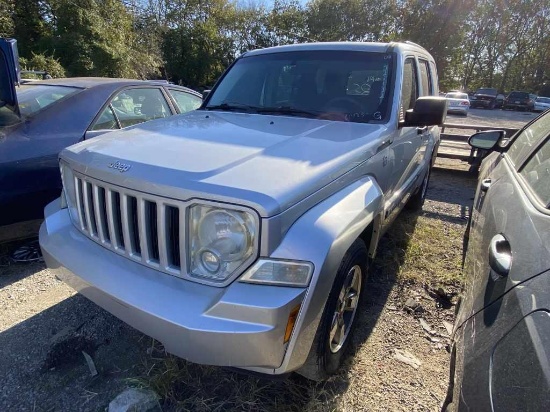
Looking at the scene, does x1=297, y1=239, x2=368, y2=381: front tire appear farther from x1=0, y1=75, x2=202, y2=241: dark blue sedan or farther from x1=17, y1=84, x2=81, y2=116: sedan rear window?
x1=17, y1=84, x2=81, y2=116: sedan rear window

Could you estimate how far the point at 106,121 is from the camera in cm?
374

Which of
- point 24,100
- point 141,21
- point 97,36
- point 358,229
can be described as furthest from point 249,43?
point 358,229

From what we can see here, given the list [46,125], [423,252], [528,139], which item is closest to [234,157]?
[528,139]

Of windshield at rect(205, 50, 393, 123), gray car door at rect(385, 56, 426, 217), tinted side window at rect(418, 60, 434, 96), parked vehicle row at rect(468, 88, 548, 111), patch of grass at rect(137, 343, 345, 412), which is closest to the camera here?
patch of grass at rect(137, 343, 345, 412)

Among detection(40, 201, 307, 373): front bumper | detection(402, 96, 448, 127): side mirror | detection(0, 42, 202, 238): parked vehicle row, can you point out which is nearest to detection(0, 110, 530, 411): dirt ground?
detection(40, 201, 307, 373): front bumper

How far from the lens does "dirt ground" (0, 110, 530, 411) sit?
6.49 feet

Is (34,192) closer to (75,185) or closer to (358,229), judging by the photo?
(75,185)

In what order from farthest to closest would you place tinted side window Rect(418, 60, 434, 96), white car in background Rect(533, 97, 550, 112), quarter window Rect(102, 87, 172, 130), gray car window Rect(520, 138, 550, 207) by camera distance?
1. white car in background Rect(533, 97, 550, 112)
2. quarter window Rect(102, 87, 172, 130)
3. tinted side window Rect(418, 60, 434, 96)
4. gray car window Rect(520, 138, 550, 207)

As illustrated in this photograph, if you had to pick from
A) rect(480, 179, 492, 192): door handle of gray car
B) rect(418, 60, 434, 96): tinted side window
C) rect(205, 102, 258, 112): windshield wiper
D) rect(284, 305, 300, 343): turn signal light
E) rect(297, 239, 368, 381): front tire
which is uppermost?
rect(418, 60, 434, 96): tinted side window

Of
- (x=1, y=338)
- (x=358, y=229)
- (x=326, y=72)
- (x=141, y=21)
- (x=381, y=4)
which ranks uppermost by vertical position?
(x=381, y=4)

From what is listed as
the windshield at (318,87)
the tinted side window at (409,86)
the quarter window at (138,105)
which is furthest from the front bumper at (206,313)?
the quarter window at (138,105)

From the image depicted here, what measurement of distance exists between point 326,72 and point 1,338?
3003mm

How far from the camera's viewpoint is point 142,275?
1.70m

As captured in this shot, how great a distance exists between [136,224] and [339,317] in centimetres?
124
